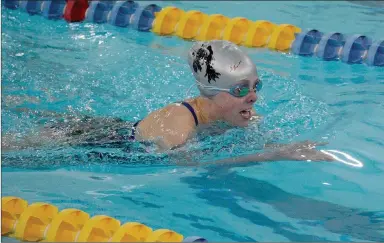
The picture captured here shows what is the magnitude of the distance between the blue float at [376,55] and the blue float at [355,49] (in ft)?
0.28

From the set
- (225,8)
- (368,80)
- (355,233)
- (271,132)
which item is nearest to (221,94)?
(271,132)

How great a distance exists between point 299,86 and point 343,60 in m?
0.70

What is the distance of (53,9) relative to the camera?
7.21 m

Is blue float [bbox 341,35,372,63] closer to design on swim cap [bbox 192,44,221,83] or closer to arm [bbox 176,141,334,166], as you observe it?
arm [bbox 176,141,334,166]

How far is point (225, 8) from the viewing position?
7.52 metres

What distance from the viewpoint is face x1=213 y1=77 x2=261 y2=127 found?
4.02m

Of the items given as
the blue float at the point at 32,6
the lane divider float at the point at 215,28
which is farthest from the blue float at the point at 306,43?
the blue float at the point at 32,6

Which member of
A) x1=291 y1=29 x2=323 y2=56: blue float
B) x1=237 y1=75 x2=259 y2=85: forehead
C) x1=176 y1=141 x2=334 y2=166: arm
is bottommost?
x1=176 y1=141 x2=334 y2=166: arm

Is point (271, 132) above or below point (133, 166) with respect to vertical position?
above

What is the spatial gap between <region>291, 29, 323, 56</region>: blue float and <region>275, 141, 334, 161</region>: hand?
210 centimetres

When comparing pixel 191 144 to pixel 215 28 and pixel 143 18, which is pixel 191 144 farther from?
pixel 143 18

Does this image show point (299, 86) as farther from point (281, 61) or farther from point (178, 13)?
point (178, 13)

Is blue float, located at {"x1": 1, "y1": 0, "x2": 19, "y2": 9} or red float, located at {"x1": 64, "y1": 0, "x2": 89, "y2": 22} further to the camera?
blue float, located at {"x1": 1, "y1": 0, "x2": 19, "y2": 9}

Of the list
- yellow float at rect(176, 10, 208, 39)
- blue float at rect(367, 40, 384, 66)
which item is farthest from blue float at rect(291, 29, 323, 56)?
yellow float at rect(176, 10, 208, 39)
